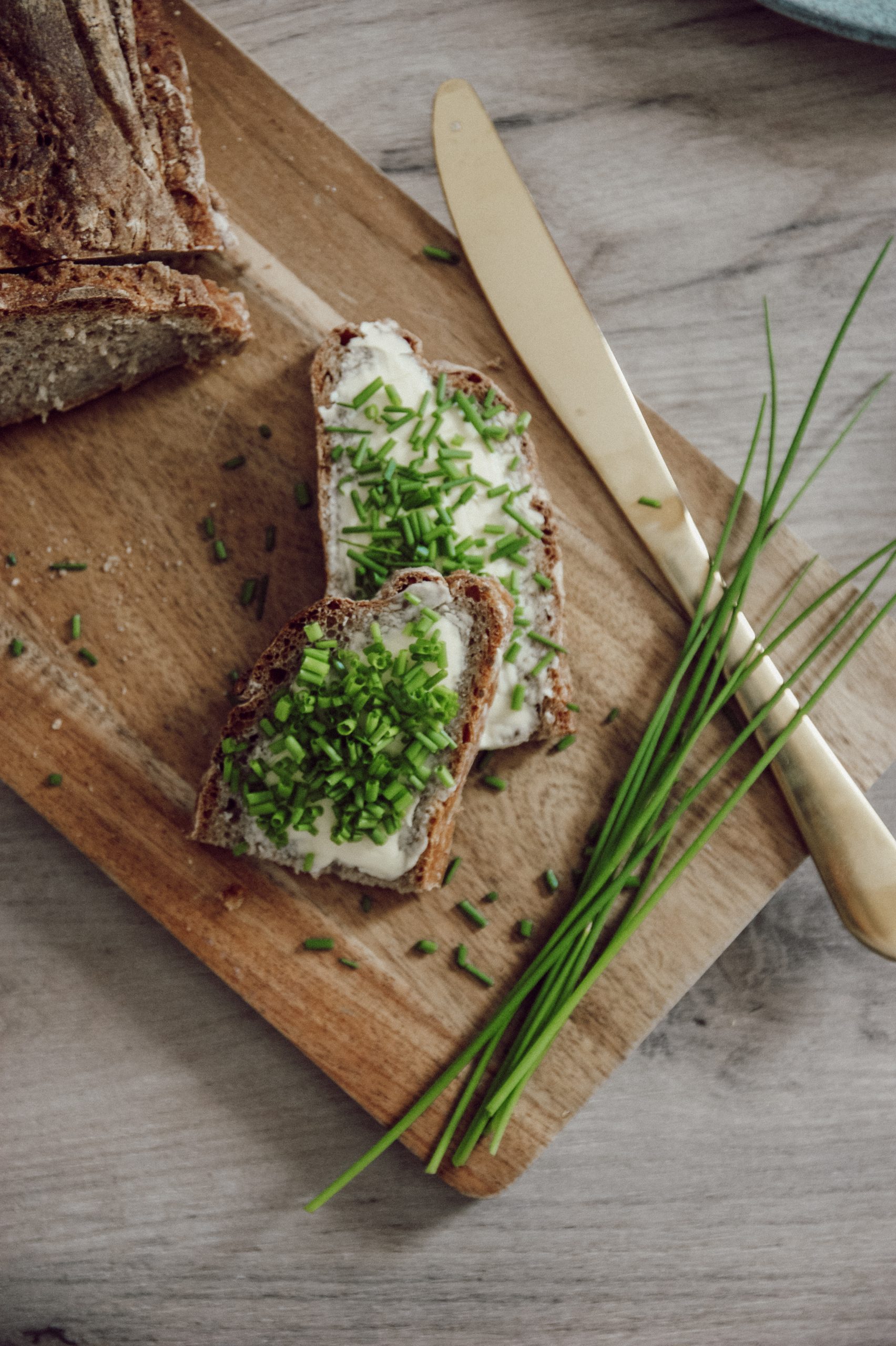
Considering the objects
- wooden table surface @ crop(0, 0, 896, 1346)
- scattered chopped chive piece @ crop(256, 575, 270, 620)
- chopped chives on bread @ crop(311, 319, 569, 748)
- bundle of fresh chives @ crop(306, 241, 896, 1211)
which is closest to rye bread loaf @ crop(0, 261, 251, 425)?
chopped chives on bread @ crop(311, 319, 569, 748)

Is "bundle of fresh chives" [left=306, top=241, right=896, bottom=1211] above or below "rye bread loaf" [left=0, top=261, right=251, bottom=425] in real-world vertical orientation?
below

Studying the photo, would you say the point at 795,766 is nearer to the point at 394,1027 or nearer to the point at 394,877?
the point at 394,877

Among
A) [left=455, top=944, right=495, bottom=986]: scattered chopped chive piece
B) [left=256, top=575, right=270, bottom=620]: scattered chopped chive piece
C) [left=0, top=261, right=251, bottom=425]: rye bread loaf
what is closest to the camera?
[left=0, top=261, right=251, bottom=425]: rye bread loaf

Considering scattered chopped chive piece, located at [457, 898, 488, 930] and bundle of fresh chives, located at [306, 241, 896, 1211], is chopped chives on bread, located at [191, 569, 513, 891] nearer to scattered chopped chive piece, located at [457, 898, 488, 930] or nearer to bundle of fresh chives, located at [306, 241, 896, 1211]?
scattered chopped chive piece, located at [457, 898, 488, 930]

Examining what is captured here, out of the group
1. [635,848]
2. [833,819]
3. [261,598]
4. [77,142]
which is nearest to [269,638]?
[261,598]

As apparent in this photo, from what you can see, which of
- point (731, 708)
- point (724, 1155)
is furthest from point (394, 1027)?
point (731, 708)

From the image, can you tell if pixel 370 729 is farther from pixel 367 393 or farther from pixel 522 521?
pixel 367 393

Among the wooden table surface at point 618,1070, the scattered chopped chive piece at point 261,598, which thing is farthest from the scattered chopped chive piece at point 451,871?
the scattered chopped chive piece at point 261,598
